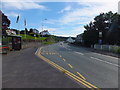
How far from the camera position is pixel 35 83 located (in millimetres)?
8164

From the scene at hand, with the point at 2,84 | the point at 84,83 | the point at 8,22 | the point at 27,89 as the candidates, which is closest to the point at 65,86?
the point at 84,83

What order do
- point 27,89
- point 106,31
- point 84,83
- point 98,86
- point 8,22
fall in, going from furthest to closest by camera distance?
1. point 8,22
2. point 106,31
3. point 84,83
4. point 98,86
5. point 27,89

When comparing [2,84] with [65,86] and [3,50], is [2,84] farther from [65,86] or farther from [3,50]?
[3,50]

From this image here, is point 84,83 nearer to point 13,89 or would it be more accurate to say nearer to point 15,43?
point 13,89

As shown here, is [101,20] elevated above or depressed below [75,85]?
above

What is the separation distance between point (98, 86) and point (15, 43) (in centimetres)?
2836

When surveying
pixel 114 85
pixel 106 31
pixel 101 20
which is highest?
pixel 101 20

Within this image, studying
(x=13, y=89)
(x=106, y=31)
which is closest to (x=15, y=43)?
(x=106, y=31)

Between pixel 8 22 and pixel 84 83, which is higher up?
pixel 8 22

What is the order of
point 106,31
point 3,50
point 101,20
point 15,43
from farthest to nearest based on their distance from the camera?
point 101,20 < point 106,31 < point 15,43 < point 3,50

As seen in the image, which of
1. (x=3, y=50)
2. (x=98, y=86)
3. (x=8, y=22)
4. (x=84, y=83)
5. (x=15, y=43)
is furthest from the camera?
(x=8, y=22)

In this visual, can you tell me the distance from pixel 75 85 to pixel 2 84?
3.55 meters

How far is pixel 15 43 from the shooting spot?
33812mm

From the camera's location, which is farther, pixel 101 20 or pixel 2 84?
pixel 101 20
